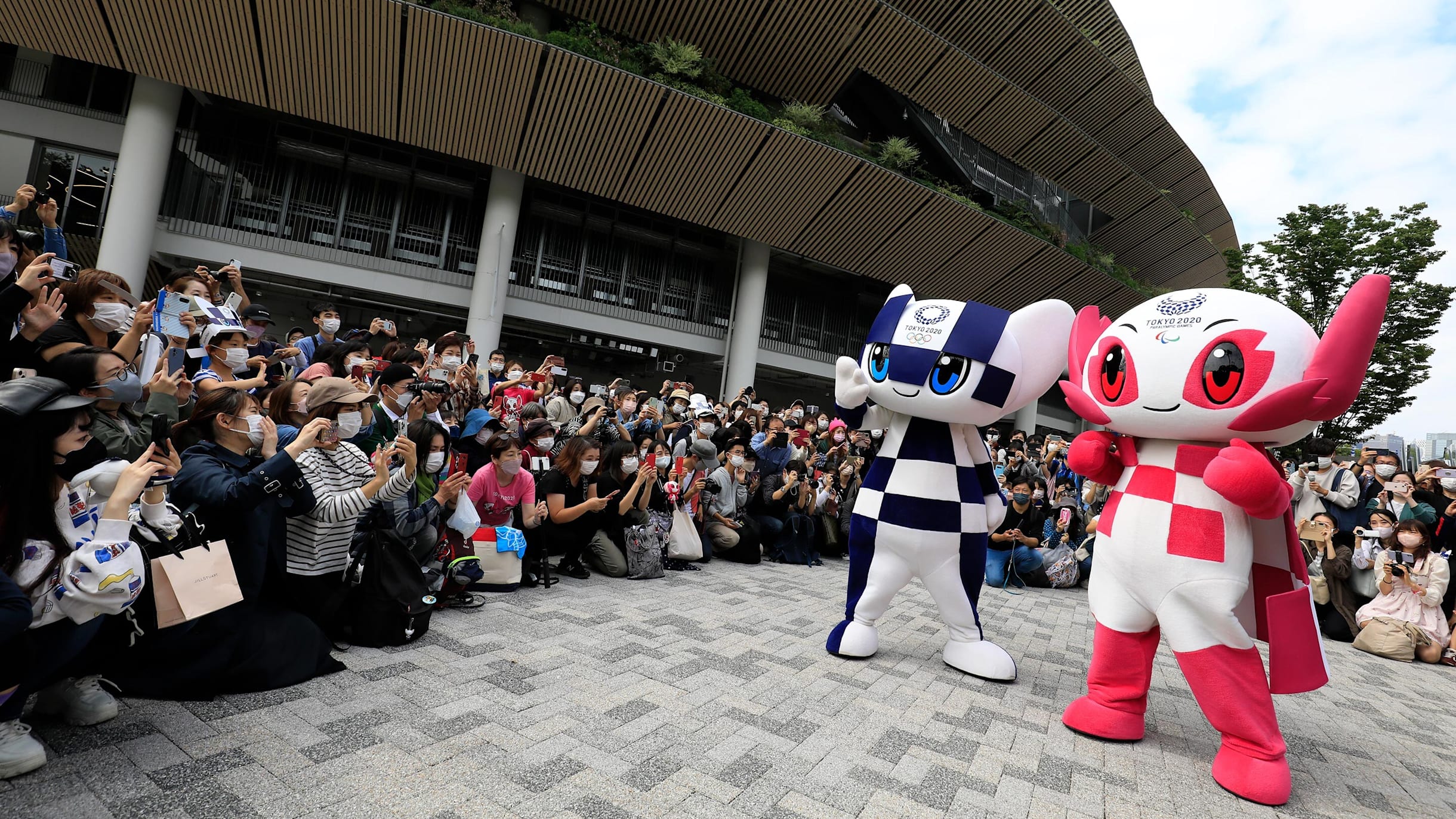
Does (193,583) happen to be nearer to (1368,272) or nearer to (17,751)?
(17,751)

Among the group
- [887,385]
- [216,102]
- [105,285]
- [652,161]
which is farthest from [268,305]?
[887,385]

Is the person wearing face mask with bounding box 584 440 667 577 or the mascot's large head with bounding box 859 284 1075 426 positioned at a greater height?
the mascot's large head with bounding box 859 284 1075 426

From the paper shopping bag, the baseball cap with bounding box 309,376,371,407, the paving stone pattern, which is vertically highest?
the baseball cap with bounding box 309,376,371,407

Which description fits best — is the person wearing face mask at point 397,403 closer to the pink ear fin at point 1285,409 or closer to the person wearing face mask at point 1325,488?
the pink ear fin at point 1285,409

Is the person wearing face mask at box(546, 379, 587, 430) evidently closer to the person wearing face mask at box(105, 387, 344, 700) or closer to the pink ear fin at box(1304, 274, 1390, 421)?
the person wearing face mask at box(105, 387, 344, 700)

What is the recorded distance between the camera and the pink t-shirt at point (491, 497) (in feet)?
17.5

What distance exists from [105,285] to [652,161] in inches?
486

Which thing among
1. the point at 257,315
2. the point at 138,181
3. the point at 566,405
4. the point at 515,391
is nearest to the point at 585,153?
the point at 566,405

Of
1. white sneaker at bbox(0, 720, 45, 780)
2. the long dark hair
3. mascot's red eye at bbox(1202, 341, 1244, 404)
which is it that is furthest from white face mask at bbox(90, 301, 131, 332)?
mascot's red eye at bbox(1202, 341, 1244, 404)

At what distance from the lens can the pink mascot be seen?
3.14 metres

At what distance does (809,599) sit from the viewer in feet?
21.0

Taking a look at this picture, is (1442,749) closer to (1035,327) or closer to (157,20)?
(1035,327)

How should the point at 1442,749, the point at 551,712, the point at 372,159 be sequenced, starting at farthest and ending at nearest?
the point at 372,159
the point at 1442,749
the point at 551,712

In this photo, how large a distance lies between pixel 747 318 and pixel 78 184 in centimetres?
1476
